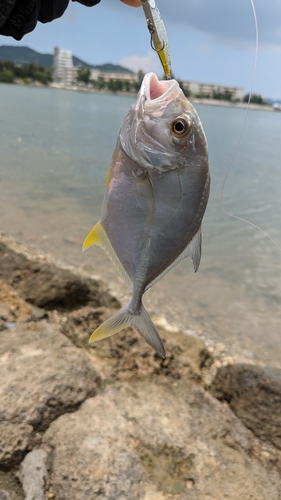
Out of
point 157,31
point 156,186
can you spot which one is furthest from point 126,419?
point 157,31

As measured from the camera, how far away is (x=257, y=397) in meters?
3.40

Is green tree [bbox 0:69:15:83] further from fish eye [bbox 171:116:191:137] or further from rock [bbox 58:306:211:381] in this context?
fish eye [bbox 171:116:191:137]

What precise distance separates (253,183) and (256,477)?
1257 cm

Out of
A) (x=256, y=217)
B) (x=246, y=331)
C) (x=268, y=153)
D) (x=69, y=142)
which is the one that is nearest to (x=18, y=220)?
(x=246, y=331)

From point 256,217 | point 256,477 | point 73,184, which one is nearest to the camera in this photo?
point 256,477

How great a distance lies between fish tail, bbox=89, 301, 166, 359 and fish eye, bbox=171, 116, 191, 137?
824 mm

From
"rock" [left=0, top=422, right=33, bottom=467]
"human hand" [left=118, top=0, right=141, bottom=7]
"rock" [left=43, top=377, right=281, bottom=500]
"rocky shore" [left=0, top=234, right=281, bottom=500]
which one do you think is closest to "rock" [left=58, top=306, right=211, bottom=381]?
"rocky shore" [left=0, top=234, right=281, bottom=500]

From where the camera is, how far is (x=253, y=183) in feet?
46.9

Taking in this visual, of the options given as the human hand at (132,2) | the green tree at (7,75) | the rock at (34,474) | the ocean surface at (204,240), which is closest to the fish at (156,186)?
the human hand at (132,2)

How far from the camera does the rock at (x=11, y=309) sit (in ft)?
12.1

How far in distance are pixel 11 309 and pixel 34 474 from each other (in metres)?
1.58

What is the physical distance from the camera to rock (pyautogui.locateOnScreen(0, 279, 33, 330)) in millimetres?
3693

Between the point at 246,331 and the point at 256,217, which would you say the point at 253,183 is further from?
the point at 246,331

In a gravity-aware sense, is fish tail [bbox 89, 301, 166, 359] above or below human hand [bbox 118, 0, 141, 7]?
below
